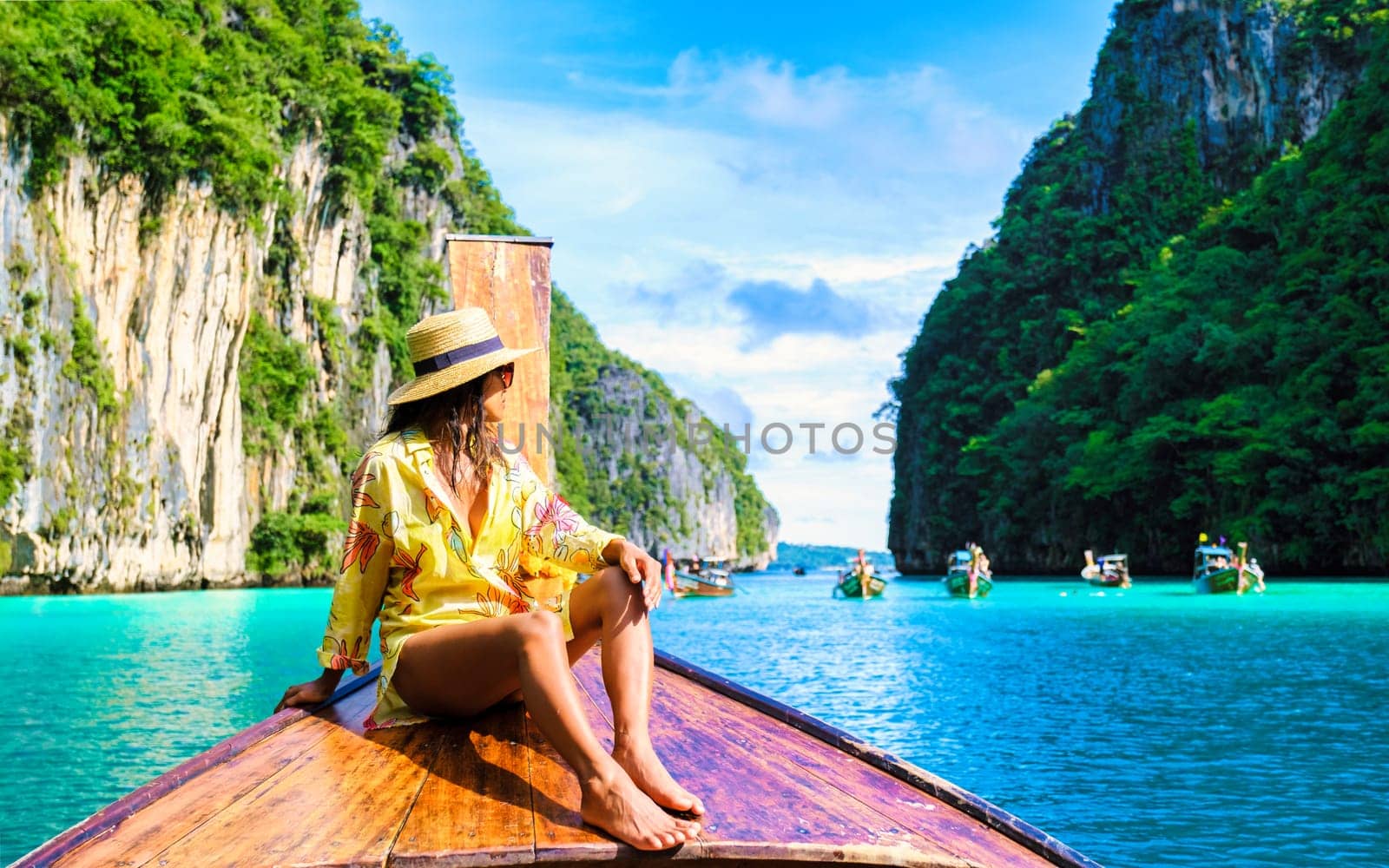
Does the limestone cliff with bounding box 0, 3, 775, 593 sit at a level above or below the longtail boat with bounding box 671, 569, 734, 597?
above

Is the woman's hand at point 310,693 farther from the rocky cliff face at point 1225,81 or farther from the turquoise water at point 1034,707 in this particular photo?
the rocky cliff face at point 1225,81

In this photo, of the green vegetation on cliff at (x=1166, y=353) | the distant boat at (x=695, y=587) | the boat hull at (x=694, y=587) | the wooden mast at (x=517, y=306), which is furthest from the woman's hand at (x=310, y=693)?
the boat hull at (x=694, y=587)

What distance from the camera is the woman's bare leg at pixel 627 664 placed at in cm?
204

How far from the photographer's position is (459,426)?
266 centimetres

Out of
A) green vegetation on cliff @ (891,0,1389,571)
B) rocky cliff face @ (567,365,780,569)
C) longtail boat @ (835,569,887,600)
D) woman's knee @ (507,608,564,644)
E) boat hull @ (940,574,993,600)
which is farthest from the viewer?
rocky cliff face @ (567,365,780,569)

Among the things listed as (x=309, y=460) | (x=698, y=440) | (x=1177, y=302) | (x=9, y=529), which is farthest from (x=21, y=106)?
(x=698, y=440)

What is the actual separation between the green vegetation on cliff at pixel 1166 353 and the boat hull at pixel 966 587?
799cm

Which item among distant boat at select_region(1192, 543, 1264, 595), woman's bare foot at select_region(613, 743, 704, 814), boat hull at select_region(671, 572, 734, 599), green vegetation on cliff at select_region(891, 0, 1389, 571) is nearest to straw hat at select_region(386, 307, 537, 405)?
woman's bare foot at select_region(613, 743, 704, 814)

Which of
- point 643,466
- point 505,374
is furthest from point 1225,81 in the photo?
point 643,466

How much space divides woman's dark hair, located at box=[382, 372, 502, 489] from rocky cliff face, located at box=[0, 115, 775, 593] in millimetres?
21591

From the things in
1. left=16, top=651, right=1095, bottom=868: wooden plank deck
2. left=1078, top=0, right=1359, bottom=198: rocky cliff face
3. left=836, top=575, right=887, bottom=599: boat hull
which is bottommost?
left=836, top=575, right=887, bottom=599: boat hull

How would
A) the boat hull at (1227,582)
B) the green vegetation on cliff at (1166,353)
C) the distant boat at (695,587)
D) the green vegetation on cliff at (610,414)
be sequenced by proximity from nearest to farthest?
1. the boat hull at (1227,582)
2. the green vegetation on cliff at (1166,353)
3. the distant boat at (695,587)
4. the green vegetation on cliff at (610,414)

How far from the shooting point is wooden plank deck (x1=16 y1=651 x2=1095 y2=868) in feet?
5.91

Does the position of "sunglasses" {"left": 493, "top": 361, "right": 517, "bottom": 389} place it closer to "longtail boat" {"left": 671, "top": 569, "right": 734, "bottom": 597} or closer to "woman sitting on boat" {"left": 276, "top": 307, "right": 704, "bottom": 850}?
"woman sitting on boat" {"left": 276, "top": 307, "right": 704, "bottom": 850}
